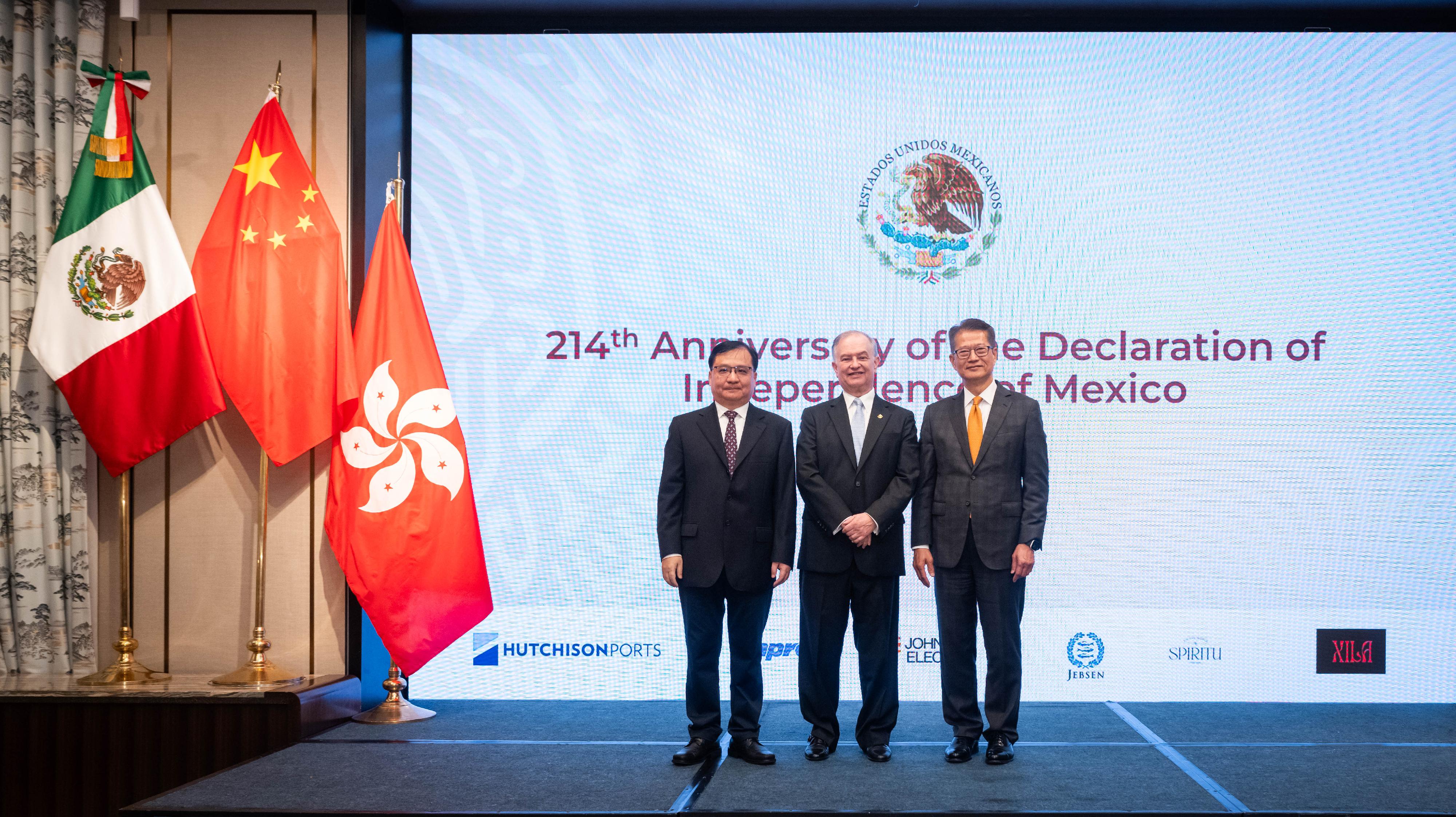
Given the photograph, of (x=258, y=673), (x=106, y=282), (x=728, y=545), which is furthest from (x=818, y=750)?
(x=106, y=282)

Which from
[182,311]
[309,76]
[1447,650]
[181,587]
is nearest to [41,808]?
[181,587]

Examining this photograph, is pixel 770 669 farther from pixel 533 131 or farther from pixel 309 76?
pixel 309 76

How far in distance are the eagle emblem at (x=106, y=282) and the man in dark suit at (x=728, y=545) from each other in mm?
2092

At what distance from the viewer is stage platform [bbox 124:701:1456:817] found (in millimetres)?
2680

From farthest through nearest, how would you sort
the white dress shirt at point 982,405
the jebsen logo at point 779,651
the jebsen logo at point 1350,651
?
1. the jebsen logo at point 779,651
2. the jebsen logo at point 1350,651
3. the white dress shirt at point 982,405

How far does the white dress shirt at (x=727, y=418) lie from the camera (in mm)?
3197

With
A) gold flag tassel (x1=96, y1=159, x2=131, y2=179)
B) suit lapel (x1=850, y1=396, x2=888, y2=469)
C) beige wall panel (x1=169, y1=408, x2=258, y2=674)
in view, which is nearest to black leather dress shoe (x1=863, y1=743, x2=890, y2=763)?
suit lapel (x1=850, y1=396, x2=888, y2=469)

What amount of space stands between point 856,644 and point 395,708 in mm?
1820

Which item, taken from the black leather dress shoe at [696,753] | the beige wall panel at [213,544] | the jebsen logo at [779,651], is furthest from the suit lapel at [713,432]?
the beige wall panel at [213,544]

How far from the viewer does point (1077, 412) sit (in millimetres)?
4148

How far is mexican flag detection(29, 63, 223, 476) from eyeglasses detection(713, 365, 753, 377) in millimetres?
1858

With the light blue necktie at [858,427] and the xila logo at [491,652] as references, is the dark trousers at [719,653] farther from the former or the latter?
the xila logo at [491,652]

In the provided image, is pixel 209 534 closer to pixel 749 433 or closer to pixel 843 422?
pixel 749 433

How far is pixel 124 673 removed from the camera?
3613 mm
